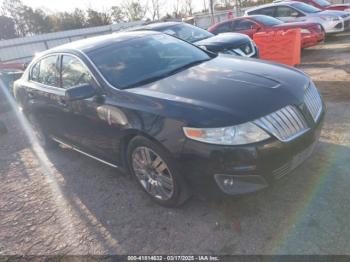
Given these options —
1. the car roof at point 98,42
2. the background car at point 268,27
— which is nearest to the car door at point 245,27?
the background car at point 268,27

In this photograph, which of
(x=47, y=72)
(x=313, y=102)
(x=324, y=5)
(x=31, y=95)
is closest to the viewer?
(x=313, y=102)

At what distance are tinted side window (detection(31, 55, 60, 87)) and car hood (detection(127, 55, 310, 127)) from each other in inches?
60.9

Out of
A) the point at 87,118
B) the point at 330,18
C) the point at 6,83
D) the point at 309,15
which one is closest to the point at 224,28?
the point at 309,15

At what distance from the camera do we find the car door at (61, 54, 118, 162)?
11.2 ft

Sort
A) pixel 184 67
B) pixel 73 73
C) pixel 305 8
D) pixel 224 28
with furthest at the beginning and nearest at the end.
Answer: pixel 305 8 → pixel 224 28 → pixel 73 73 → pixel 184 67

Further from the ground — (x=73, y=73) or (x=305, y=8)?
(x=73, y=73)

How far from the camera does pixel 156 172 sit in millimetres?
3141

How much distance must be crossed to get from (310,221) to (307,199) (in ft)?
1.02

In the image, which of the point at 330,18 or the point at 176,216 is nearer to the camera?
the point at 176,216

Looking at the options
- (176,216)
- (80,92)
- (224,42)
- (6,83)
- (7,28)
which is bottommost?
(176,216)

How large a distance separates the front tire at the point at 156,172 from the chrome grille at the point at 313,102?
1345mm

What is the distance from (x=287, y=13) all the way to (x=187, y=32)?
6354 mm

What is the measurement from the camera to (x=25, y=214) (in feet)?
12.2

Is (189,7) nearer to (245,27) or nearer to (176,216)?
(245,27)
